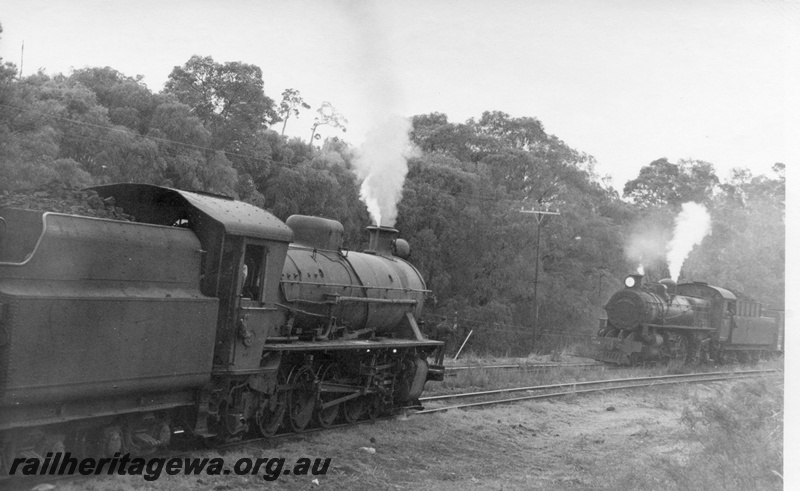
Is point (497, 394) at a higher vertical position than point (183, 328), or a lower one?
lower

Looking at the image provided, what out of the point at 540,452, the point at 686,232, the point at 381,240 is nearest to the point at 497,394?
the point at 381,240

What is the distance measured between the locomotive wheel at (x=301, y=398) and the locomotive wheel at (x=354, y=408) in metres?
1.02

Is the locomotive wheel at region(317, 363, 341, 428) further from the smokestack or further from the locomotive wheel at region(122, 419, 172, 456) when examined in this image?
the locomotive wheel at region(122, 419, 172, 456)

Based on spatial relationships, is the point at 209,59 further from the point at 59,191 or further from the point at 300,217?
the point at 59,191

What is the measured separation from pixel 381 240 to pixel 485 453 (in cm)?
443

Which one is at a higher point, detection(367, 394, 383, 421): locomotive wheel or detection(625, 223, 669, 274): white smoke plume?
detection(625, 223, 669, 274): white smoke plume

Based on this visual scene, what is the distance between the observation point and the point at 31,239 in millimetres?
6262

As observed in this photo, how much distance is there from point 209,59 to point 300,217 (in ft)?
36.8

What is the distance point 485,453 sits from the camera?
10.0m

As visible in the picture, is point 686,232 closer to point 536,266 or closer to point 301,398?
point 536,266

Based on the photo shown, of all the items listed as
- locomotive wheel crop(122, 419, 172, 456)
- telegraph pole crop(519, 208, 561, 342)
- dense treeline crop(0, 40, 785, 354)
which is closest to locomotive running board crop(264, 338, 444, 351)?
locomotive wheel crop(122, 419, 172, 456)

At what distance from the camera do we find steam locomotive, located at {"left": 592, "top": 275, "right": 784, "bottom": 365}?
23.0 m

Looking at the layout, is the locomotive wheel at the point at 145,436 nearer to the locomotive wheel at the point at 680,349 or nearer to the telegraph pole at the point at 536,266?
the locomotive wheel at the point at 680,349

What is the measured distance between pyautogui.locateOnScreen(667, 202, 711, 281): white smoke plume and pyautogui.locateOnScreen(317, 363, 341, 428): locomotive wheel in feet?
60.5
